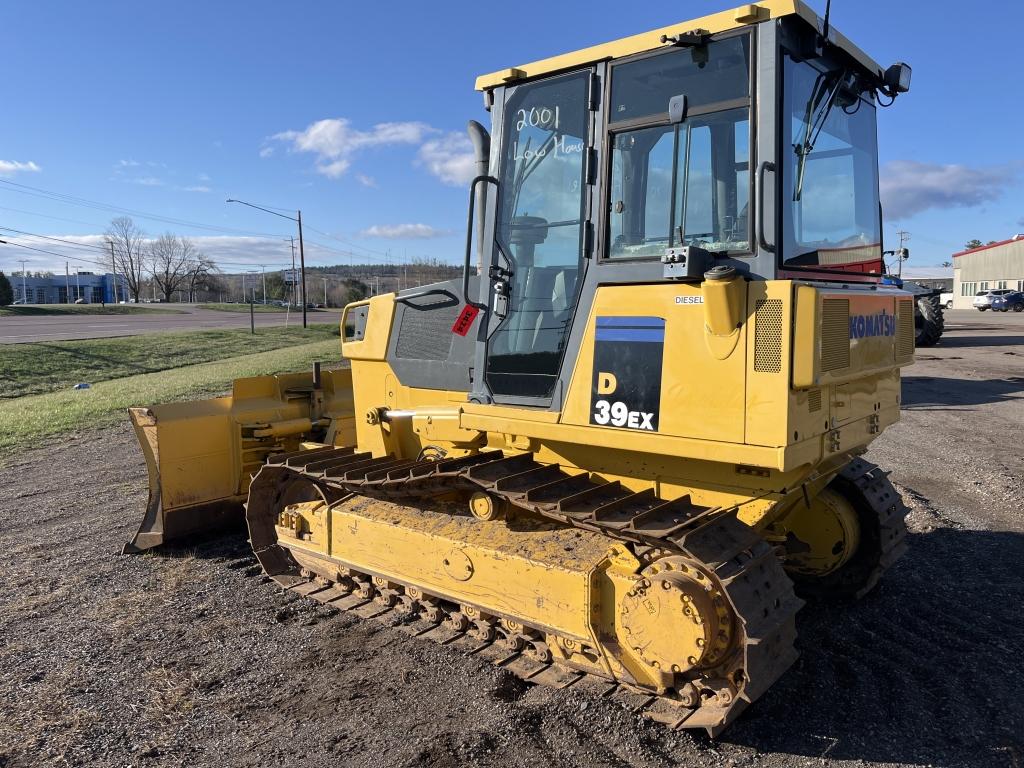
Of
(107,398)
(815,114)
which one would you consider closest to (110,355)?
(107,398)

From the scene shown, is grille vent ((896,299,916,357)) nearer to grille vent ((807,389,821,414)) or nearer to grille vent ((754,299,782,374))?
grille vent ((807,389,821,414))

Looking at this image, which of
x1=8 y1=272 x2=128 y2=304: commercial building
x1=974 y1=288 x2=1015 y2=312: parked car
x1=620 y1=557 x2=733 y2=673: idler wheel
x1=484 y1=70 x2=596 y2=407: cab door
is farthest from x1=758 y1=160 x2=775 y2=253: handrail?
x1=8 y1=272 x2=128 y2=304: commercial building

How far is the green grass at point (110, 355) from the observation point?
61.5 feet

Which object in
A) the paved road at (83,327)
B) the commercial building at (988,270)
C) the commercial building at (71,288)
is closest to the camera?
the paved road at (83,327)

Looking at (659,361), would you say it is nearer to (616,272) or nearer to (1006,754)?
(616,272)

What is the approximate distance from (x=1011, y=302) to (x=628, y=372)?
202ft

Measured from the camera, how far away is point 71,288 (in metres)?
98.4

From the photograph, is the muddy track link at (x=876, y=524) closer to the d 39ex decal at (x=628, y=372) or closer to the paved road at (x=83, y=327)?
the d 39ex decal at (x=628, y=372)

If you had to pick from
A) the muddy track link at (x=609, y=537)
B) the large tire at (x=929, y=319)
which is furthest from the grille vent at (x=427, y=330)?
the large tire at (x=929, y=319)

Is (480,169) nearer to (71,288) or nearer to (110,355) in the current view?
(110,355)

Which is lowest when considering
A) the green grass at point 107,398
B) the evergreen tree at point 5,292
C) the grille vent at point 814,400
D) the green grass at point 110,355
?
the green grass at point 107,398

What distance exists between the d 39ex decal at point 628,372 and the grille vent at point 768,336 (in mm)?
459

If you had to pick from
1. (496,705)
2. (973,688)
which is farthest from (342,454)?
(973,688)

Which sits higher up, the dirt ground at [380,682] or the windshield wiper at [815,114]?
the windshield wiper at [815,114]
